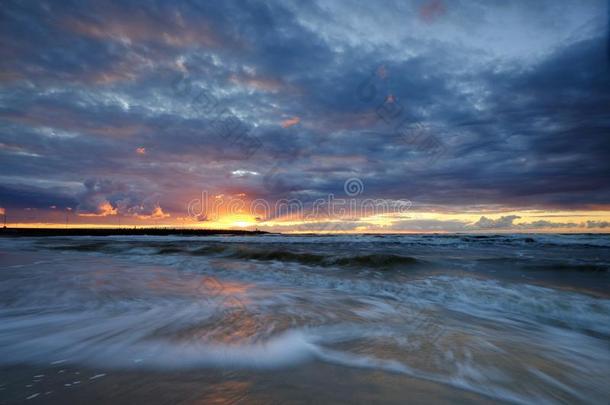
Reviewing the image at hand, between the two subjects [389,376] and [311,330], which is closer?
[389,376]

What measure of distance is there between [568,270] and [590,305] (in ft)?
17.7

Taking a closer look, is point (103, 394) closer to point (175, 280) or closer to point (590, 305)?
point (175, 280)

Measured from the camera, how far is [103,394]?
2.10 meters

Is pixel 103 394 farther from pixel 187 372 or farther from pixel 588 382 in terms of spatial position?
pixel 588 382

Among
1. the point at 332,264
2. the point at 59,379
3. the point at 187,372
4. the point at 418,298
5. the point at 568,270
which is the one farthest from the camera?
the point at 332,264

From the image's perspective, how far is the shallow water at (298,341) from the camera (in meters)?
2.33

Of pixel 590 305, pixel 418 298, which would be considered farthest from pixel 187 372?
pixel 590 305

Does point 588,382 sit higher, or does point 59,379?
point 59,379

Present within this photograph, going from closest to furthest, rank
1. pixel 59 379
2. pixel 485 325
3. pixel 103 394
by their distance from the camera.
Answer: pixel 103 394 < pixel 59 379 < pixel 485 325

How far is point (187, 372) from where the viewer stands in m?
2.54

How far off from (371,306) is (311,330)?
1.94 metres

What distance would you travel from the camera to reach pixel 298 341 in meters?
3.59

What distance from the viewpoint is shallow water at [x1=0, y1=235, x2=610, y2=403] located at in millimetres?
2334

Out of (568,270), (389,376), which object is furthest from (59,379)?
(568,270)
